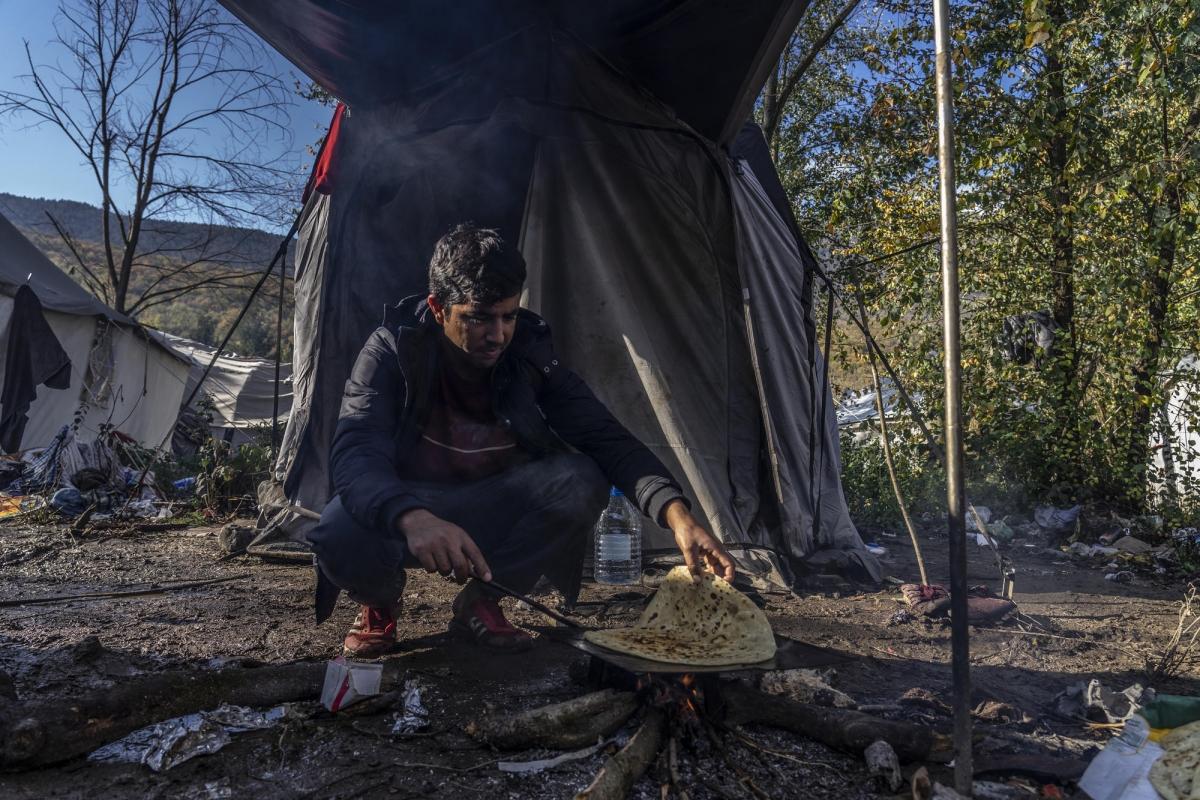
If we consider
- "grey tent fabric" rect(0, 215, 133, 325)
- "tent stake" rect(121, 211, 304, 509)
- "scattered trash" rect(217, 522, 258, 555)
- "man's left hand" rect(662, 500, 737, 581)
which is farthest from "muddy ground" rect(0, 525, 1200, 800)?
"grey tent fabric" rect(0, 215, 133, 325)

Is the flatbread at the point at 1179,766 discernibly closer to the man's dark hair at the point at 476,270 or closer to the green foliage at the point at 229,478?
the man's dark hair at the point at 476,270

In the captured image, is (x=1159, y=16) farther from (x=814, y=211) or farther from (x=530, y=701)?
(x=530, y=701)

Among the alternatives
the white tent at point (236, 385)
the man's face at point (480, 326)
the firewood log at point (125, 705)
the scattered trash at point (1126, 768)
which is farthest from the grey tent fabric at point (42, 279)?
the scattered trash at point (1126, 768)

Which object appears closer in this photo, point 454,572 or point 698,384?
point 454,572

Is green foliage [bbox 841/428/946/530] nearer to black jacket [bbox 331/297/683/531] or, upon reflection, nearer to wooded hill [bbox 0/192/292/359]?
black jacket [bbox 331/297/683/531]

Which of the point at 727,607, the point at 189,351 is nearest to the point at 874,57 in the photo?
the point at 727,607

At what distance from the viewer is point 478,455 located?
2.79 m

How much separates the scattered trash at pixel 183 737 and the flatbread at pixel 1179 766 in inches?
77.0

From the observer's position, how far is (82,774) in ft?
5.52

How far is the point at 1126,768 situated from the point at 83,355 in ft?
38.0

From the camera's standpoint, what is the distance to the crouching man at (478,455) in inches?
93.4

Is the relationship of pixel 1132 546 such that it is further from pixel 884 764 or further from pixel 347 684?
pixel 347 684

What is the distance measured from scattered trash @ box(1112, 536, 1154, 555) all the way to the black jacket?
193 inches

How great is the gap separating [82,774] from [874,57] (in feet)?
31.3
